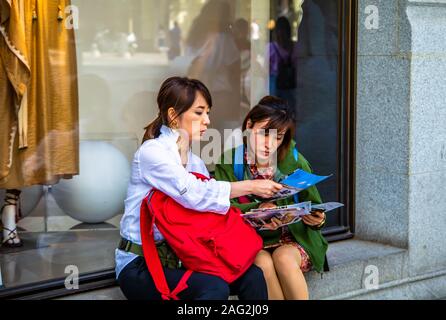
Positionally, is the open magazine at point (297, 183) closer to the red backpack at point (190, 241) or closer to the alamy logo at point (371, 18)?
the red backpack at point (190, 241)

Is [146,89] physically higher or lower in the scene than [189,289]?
higher

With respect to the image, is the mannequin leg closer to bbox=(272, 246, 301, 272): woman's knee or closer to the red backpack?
the red backpack

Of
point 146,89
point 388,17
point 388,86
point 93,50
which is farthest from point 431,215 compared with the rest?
point 93,50

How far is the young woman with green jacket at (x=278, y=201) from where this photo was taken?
10.9ft

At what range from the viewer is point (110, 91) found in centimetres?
512

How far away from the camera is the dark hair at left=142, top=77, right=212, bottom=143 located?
10.5ft

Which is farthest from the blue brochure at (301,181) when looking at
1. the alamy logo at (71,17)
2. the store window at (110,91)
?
the alamy logo at (71,17)

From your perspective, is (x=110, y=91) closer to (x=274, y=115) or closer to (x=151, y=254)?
(x=274, y=115)

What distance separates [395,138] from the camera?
4.55 metres

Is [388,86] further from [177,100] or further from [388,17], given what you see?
[177,100]

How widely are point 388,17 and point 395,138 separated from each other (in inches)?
31.1

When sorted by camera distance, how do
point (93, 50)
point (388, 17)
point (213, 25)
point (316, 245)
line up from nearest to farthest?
1. point (316, 245)
2. point (388, 17)
3. point (93, 50)
4. point (213, 25)

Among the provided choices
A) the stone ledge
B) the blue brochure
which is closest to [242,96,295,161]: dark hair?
the blue brochure

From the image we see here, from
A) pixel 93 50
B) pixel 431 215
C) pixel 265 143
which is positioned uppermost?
pixel 93 50
